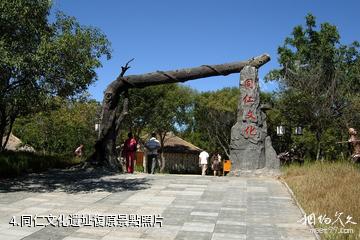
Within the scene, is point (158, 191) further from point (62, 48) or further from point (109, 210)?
point (62, 48)

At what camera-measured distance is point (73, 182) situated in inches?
A: 498

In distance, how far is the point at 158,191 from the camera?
11.1 m

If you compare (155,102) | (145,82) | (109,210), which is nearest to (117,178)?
(145,82)

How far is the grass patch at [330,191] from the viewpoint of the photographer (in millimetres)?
7379

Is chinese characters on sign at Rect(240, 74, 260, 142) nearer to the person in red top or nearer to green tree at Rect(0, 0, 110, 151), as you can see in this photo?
the person in red top

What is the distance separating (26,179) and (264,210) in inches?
298

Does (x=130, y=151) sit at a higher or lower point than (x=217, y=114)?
lower

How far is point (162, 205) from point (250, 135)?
270 inches

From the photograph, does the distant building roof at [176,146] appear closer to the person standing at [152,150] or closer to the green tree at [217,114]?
the green tree at [217,114]

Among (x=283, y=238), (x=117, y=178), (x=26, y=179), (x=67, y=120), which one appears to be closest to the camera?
(x=283, y=238)

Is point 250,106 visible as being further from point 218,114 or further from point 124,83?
point 218,114

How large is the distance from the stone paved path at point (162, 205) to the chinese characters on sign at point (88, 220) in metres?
0.18

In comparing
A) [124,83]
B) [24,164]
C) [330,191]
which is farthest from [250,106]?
[24,164]

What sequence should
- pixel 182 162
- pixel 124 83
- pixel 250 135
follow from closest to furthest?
1. pixel 250 135
2. pixel 124 83
3. pixel 182 162
